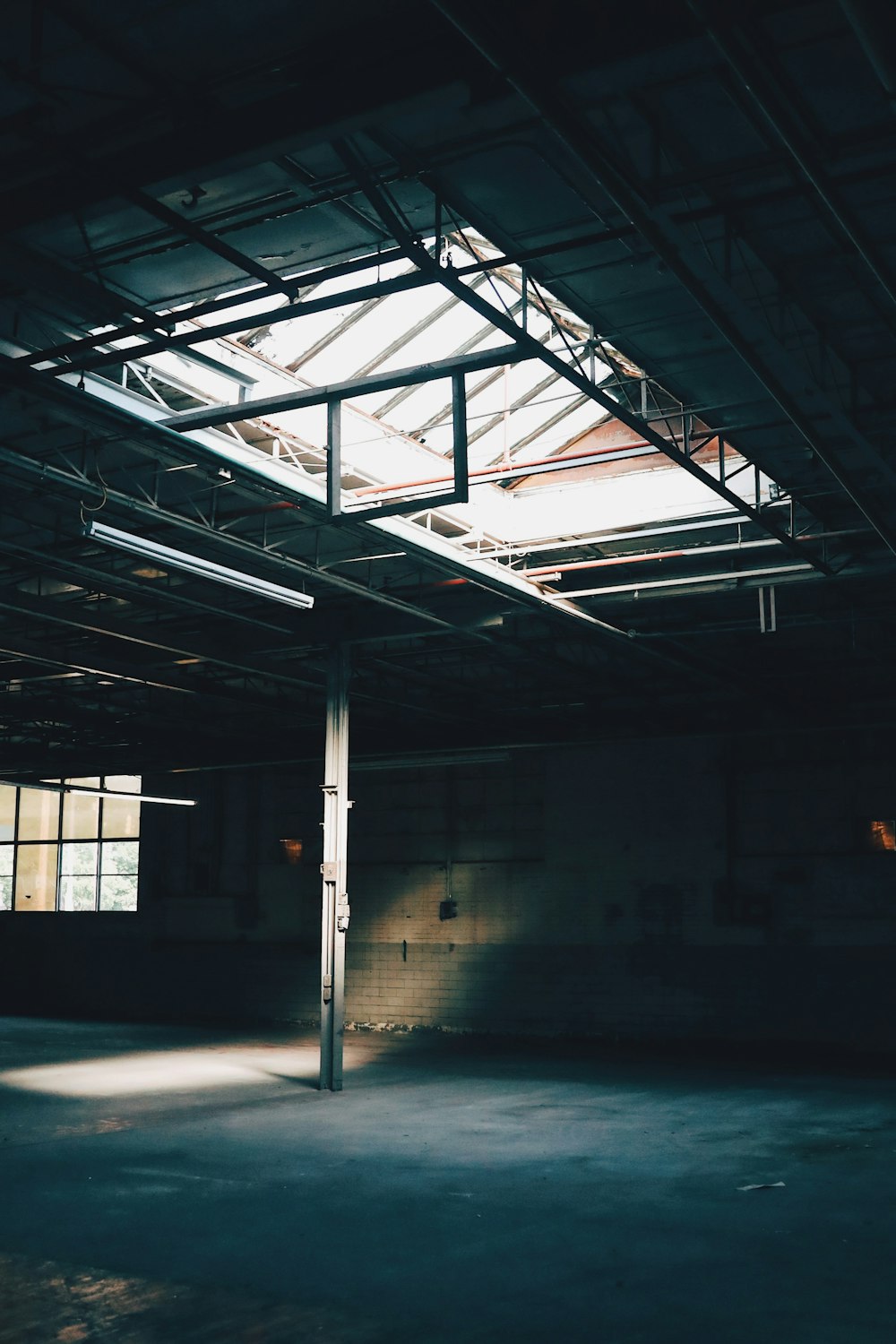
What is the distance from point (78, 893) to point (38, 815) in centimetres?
255

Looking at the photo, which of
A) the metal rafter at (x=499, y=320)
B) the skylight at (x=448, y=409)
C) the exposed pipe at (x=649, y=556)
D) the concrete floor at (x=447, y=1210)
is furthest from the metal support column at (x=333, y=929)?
the metal rafter at (x=499, y=320)

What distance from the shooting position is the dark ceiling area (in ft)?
22.4

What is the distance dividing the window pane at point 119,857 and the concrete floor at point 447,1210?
1314 centimetres

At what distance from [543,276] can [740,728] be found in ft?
52.6

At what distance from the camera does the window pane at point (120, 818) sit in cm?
3194

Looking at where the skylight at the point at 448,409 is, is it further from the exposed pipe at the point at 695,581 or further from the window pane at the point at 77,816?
the window pane at the point at 77,816

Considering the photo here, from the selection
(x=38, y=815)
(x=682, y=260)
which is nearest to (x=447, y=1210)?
(x=682, y=260)

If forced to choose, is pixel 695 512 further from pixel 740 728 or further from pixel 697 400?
pixel 740 728

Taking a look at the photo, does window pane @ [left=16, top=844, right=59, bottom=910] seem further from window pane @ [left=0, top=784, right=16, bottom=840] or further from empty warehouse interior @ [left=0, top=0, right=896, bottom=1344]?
empty warehouse interior @ [left=0, top=0, right=896, bottom=1344]

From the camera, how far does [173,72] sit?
7.19 m

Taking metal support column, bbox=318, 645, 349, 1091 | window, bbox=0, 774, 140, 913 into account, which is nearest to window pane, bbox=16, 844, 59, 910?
window, bbox=0, 774, 140, 913

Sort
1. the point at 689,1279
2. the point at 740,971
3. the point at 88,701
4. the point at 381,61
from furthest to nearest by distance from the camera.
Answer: the point at 88,701 < the point at 740,971 < the point at 689,1279 < the point at 381,61

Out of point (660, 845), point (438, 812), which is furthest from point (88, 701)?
point (660, 845)

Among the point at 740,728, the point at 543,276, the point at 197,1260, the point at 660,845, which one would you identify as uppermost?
the point at 543,276
